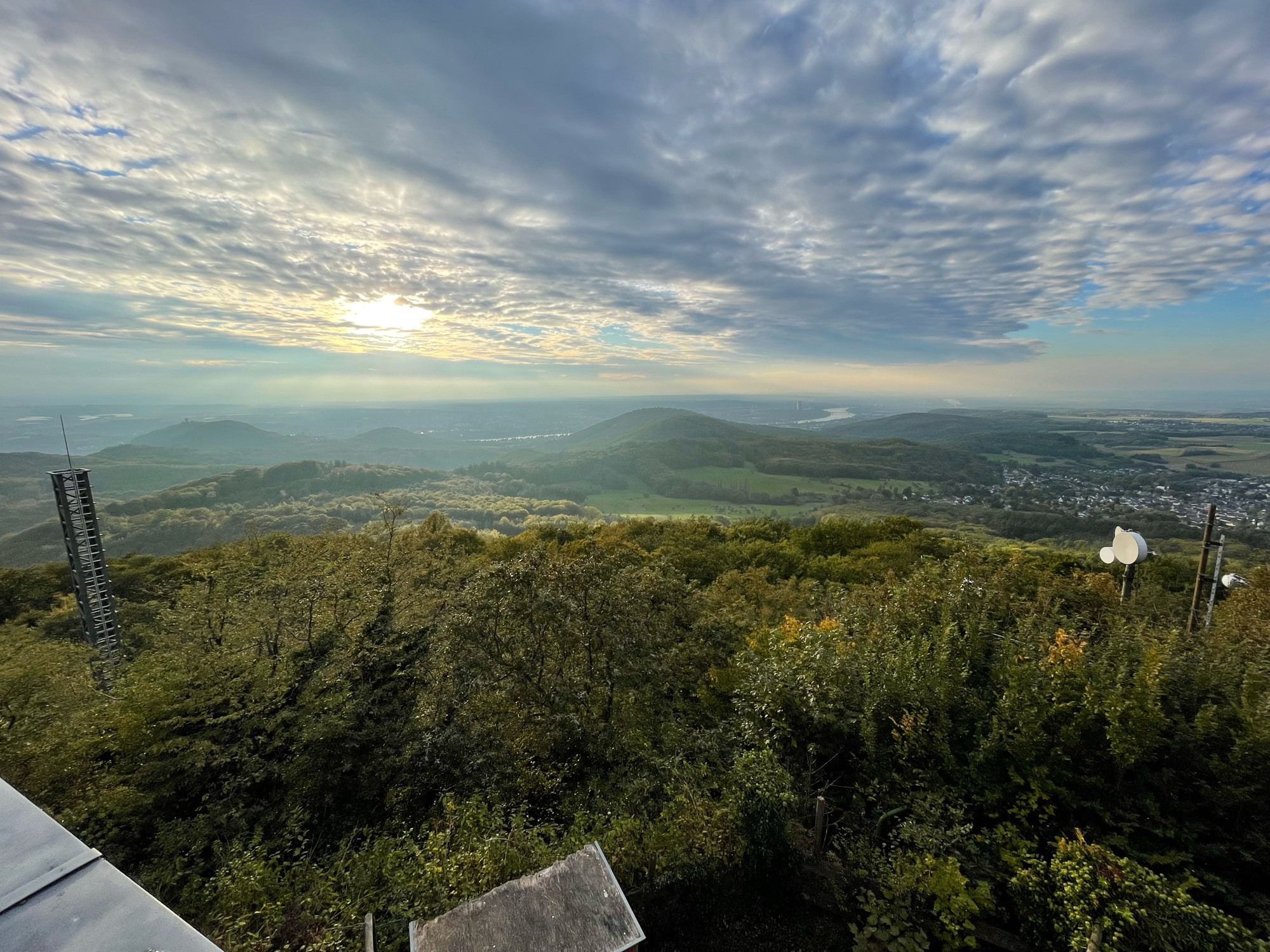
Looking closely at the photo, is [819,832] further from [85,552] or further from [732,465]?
[732,465]

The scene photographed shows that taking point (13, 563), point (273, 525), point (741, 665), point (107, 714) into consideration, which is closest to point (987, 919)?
point (741, 665)

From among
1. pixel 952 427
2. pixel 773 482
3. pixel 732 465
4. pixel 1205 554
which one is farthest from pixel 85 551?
pixel 952 427

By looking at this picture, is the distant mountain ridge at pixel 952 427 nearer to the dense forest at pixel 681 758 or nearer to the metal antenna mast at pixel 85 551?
the dense forest at pixel 681 758

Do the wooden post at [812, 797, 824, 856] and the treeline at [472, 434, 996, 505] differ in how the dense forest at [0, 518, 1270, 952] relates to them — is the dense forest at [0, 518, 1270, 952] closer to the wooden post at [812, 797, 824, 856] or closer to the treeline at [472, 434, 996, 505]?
the wooden post at [812, 797, 824, 856]

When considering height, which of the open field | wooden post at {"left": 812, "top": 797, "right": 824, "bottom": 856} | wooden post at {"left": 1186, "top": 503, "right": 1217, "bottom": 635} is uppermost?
wooden post at {"left": 1186, "top": 503, "right": 1217, "bottom": 635}

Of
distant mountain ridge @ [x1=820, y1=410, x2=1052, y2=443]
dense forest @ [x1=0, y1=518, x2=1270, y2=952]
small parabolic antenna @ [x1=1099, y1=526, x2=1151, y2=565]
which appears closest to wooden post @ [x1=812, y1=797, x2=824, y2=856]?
dense forest @ [x1=0, y1=518, x2=1270, y2=952]

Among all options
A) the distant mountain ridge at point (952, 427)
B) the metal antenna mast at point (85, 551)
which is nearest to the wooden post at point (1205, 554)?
the metal antenna mast at point (85, 551)
